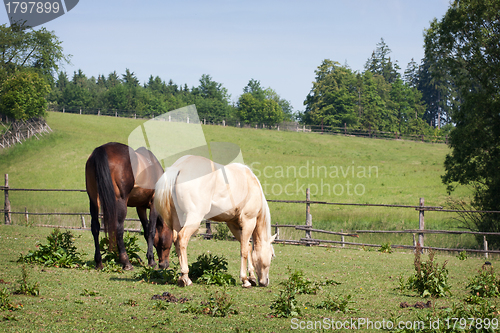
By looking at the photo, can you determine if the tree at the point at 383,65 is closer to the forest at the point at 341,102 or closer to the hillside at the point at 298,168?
the forest at the point at 341,102

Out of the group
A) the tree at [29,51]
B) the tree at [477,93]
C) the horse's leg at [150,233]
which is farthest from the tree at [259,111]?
the horse's leg at [150,233]

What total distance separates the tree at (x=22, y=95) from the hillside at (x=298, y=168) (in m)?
2.67

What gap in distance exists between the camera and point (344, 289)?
586cm

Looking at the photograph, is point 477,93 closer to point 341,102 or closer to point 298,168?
point 298,168

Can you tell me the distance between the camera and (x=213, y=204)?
217 inches

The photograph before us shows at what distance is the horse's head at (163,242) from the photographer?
6621 mm

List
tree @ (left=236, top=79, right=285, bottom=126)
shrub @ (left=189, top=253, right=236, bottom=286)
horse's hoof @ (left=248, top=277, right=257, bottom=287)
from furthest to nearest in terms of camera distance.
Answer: tree @ (left=236, top=79, right=285, bottom=126) → horse's hoof @ (left=248, top=277, right=257, bottom=287) → shrub @ (left=189, top=253, right=236, bottom=286)

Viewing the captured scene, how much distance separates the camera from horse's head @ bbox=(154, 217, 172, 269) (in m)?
6.62

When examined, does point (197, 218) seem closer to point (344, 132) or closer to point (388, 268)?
point (388, 268)

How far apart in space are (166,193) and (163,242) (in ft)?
5.19

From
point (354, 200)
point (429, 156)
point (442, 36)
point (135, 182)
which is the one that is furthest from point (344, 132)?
point (135, 182)

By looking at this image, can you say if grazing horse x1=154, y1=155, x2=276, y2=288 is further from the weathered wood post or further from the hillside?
the hillside

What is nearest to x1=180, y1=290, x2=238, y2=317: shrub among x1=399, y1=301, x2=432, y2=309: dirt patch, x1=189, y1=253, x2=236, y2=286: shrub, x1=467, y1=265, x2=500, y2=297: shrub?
x1=189, y1=253, x2=236, y2=286: shrub

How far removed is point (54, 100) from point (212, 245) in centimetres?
6968
